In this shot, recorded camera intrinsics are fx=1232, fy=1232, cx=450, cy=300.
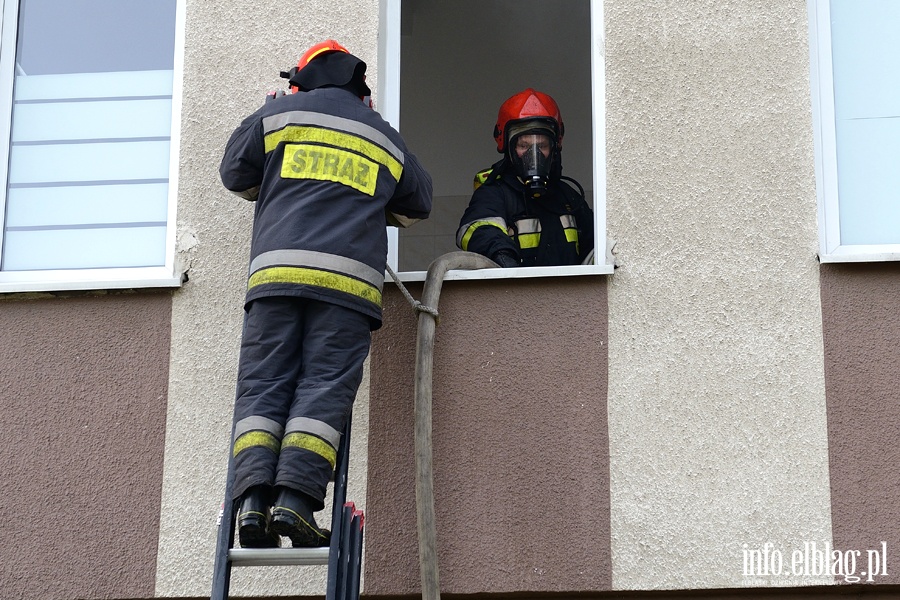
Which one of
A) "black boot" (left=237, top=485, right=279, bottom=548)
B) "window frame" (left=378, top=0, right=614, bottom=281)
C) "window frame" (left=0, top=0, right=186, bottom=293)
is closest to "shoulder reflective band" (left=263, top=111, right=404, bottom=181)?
"window frame" (left=378, top=0, right=614, bottom=281)

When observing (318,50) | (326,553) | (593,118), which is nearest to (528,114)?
(593,118)

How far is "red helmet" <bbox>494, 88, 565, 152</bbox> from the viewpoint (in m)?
6.12

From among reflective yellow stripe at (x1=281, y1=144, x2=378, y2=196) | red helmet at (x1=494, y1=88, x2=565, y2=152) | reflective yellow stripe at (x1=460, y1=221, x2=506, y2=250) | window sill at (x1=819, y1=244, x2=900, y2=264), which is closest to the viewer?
reflective yellow stripe at (x1=281, y1=144, x2=378, y2=196)

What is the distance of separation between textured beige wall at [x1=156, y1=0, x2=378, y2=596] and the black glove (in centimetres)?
92

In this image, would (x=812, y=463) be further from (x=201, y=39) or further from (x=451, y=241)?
(x=451, y=241)

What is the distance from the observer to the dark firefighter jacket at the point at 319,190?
416 cm

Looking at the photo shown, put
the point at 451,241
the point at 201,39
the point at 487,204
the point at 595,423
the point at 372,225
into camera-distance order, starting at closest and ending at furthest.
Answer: the point at 372,225 → the point at 595,423 → the point at 201,39 → the point at 487,204 → the point at 451,241

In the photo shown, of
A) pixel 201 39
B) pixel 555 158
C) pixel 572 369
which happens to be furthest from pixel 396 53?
pixel 572 369

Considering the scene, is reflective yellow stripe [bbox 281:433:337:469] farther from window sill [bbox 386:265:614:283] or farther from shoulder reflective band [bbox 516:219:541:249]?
shoulder reflective band [bbox 516:219:541:249]

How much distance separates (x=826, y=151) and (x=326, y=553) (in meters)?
2.53

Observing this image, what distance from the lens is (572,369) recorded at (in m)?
4.72

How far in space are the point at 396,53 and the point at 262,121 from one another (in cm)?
107

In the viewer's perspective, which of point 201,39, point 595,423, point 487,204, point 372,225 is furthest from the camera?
point 487,204

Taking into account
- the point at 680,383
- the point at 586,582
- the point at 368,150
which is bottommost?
the point at 586,582
